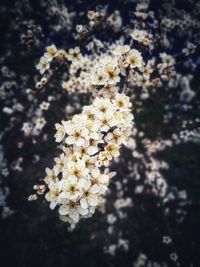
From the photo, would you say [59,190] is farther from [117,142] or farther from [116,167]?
[116,167]

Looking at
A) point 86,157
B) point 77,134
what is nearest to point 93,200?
point 86,157

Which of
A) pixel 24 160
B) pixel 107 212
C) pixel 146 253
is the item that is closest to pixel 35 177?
pixel 24 160

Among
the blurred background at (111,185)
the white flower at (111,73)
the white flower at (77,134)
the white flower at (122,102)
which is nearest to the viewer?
the white flower at (77,134)

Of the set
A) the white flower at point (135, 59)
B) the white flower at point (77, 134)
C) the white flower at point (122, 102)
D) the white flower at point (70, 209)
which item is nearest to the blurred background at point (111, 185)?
the white flower at point (135, 59)

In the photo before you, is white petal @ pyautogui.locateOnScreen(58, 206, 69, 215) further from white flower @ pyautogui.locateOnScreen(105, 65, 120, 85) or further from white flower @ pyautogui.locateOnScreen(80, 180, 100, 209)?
white flower @ pyautogui.locateOnScreen(105, 65, 120, 85)

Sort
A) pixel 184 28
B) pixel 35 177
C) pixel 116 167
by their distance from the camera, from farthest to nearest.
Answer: pixel 116 167 < pixel 35 177 < pixel 184 28

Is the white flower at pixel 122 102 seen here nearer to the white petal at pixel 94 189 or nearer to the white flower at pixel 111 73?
the white flower at pixel 111 73
